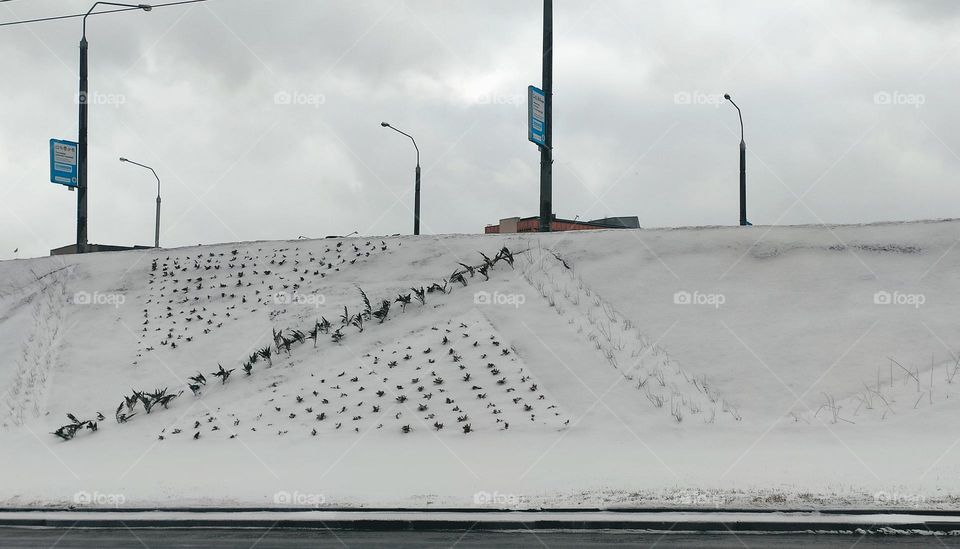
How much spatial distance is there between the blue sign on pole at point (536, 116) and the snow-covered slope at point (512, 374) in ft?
8.72

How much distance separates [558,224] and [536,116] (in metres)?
30.7

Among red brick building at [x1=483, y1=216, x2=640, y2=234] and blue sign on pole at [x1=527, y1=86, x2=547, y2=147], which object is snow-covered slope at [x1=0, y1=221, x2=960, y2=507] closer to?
blue sign on pole at [x1=527, y1=86, x2=547, y2=147]

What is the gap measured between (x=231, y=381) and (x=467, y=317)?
5.15 metres

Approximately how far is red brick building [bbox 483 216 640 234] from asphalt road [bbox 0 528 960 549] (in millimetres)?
36097

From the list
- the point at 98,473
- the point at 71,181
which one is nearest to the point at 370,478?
the point at 98,473

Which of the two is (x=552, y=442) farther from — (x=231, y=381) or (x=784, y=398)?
(x=231, y=381)

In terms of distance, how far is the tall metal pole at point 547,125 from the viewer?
71.5 ft

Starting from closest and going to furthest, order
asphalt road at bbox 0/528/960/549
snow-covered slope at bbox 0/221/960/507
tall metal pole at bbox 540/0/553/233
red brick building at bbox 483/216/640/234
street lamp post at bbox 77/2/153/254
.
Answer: asphalt road at bbox 0/528/960/549 → snow-covered slope at bbox 0/221/960/507 → tall metal pole at bbox 540/0/553/233 → street lamp post at bbox 77/2/153/254 → red brick building at bbox 483/216/640/234

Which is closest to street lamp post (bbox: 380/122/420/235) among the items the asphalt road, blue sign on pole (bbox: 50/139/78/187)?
blue sign on pole (bbox: 50/139/78/187)

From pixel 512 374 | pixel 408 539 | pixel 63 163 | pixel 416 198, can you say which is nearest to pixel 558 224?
pixel 416 198

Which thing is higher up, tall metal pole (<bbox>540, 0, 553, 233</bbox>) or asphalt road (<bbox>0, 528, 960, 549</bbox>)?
tall metal pole (<bbox>540, 0, 553, 233</bbox>)

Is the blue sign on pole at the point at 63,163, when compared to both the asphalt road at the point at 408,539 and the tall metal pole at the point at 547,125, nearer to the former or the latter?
the tall metal pole at the point at 547,125

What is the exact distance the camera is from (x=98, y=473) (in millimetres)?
14086

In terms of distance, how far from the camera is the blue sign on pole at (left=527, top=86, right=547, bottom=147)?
71.8ft
